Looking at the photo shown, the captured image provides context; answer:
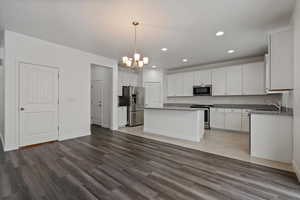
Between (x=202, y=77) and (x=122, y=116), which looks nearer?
(x=202, y=77)

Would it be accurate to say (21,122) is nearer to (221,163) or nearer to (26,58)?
(26,58)

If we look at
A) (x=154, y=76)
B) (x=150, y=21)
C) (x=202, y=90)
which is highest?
(x=150, y=21)

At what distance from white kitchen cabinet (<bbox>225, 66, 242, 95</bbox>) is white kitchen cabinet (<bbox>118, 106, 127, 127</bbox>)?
13.9ft

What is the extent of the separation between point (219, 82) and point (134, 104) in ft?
11.9

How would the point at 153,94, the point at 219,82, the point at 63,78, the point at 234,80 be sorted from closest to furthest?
the point at 63,78 → the point at 234,80 → the point at 219,82 → the point at 153,94

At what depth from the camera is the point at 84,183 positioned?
191 centimetres

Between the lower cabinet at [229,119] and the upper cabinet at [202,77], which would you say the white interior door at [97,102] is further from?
the lower cabinet at [229,119]

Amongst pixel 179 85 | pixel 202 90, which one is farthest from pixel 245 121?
pixel 179 85

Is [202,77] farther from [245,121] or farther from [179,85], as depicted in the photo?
[245,121]

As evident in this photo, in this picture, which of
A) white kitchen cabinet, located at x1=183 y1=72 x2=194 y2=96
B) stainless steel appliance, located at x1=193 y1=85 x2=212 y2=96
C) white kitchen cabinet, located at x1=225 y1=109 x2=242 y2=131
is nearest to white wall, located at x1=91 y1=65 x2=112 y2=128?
white kitchen cabinet, located at x1=183 y1=72 x2=194 y2=96

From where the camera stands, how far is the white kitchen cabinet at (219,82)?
5.31 meters

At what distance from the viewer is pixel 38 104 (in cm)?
355

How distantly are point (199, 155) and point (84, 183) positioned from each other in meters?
2.19

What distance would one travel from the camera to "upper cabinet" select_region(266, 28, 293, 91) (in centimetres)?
237
